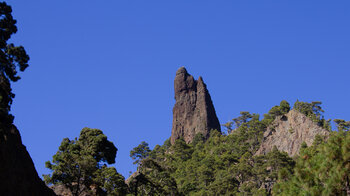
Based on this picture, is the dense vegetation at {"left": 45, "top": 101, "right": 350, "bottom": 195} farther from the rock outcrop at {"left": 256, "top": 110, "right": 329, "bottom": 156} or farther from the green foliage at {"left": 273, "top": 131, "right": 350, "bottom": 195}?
the rock outcrop at {"left": 256, "top": 110, "right": 329, "bottom": 156}

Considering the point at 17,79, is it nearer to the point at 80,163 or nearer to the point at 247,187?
the point at 80,163

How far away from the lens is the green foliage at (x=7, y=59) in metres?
24.0

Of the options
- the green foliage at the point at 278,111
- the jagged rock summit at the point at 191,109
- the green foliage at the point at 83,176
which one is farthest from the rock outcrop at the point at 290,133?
the green foliage at the point at 83,176

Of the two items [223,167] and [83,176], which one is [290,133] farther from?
[83,176]

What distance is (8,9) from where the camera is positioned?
25047 millimetres

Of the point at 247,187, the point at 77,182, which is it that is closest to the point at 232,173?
the point at 247,187

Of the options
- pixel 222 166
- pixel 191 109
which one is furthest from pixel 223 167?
pixel 191 109

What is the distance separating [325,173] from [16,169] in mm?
21061

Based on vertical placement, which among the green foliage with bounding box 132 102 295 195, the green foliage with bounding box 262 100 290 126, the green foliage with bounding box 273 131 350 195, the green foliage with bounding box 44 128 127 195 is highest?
the green foliage with bounding box 262 100 290 126

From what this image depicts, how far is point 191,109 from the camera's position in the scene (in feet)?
427

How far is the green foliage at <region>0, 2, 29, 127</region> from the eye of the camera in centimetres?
2398

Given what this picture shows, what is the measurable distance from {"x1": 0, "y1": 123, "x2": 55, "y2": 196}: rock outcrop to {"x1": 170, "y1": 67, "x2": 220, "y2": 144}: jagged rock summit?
90345mm

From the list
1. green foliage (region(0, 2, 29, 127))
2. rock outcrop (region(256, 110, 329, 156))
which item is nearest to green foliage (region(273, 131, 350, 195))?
green foliage (region(0, 2, 29, 127))

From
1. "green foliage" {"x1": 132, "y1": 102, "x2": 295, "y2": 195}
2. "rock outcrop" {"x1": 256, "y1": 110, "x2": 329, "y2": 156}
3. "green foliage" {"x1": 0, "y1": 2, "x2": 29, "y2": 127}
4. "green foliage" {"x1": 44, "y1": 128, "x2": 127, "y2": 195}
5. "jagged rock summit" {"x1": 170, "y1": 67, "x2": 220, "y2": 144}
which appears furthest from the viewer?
"jagged rock summit" {"x1": 170, "y1": 67, "x2": 220, "y2": 144}
